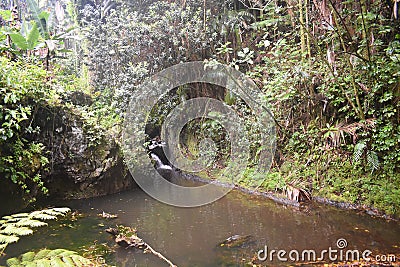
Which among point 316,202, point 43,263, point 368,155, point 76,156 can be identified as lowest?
point 316,202

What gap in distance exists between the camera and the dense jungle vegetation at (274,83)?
17.9 feet

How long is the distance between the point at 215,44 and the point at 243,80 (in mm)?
2092

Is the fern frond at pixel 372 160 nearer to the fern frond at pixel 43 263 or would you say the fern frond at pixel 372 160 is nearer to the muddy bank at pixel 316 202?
the muddy bank at pixel 316 202

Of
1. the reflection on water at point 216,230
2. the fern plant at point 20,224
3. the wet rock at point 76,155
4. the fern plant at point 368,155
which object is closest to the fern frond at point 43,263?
the fern plant at point 20,224

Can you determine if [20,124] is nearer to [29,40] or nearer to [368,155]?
[29,40]

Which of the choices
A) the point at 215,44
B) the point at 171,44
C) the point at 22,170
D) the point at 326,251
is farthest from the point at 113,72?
the point at 326,251

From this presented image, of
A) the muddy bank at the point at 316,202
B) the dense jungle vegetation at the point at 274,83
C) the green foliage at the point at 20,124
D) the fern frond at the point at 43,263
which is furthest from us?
the dense jungle vegetation at the point at 274,83

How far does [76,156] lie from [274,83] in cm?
534

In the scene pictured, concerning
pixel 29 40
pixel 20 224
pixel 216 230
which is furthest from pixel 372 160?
pixel 29 40

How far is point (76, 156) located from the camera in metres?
6.85

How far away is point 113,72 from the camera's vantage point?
10523mm

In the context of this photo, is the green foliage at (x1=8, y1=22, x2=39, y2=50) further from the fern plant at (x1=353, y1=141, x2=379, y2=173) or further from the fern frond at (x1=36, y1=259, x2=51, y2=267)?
the fern plant at (x1=353, y1=141, x2=379, y2=173)

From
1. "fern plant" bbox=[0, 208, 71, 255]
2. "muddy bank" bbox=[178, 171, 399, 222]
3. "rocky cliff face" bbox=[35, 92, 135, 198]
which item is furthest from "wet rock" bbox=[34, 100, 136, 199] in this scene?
"fern plant" bbox=[0, 208, 71, 255]

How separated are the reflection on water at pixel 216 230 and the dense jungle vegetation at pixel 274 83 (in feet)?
2.99
